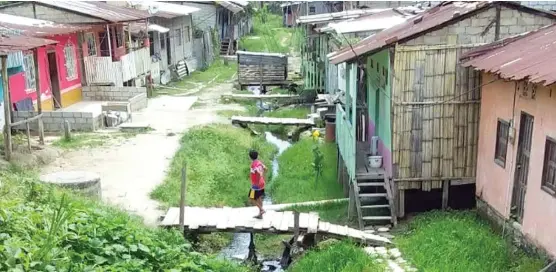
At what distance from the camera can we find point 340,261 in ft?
30.3

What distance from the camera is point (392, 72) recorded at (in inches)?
414

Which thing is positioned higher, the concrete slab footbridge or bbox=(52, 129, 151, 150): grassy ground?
bbox=(52, 129, 151, 150): grassy ground

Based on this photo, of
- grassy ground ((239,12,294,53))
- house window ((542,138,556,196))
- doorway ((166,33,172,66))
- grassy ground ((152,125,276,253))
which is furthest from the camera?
grassy ground ((239,12,294,53))

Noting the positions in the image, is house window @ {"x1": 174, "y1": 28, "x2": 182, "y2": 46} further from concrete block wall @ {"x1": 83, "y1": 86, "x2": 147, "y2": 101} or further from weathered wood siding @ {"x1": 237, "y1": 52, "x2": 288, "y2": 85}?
concrete block wall @ {"x1": 83, "y1": 86, "x2": 147, "y2": 101}

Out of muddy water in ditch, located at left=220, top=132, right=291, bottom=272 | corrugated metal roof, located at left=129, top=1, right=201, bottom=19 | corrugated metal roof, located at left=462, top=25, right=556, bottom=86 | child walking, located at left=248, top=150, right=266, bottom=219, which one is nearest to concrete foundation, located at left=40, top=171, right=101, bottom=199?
muddy water in ditch, located at left=220, top=132, right=291, bottom=272

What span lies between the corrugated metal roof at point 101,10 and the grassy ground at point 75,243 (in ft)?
44.3

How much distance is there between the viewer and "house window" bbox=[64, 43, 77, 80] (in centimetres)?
2102

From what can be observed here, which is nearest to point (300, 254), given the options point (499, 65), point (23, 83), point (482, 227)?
point (482, 227)

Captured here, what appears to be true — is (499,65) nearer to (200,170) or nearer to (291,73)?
(200,170)

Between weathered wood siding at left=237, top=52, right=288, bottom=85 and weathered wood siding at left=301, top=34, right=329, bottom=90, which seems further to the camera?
weathered wood siding at left=237, top=52, right=288, bottom=85

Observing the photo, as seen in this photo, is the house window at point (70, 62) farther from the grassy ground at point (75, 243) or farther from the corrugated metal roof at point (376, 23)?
the grassy ground at point (75, 243)

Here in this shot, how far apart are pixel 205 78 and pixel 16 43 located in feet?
62.5

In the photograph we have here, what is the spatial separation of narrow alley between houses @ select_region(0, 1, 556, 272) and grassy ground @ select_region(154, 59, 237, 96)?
8152mm

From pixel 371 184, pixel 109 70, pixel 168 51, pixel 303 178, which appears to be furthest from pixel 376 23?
pixel 168 51
